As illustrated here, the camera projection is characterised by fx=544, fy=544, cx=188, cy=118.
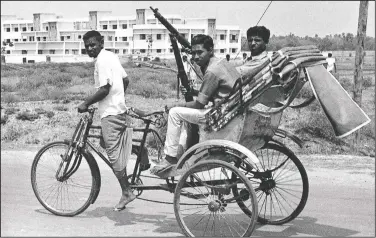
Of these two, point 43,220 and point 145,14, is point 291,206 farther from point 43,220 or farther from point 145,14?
point 145,14

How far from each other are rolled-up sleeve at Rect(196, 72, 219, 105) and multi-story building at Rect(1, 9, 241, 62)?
6221cm

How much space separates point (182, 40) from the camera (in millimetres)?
6387

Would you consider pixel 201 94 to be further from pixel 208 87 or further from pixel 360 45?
pixel 360 45

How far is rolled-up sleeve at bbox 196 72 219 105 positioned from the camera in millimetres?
4777

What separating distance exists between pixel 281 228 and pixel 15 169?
4.19m

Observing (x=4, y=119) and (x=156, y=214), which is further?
(x=4, y=119)

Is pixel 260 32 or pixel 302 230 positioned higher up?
pixel 260 32

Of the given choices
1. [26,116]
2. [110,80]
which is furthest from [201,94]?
[26,116]

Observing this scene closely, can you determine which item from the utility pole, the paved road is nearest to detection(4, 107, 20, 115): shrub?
the paved road

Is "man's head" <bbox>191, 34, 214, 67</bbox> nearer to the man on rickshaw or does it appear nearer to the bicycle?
the man on rickshaw

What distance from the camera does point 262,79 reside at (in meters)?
4.62

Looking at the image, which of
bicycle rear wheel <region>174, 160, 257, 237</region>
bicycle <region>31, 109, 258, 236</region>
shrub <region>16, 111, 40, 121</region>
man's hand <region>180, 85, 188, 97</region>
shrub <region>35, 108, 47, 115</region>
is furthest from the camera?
shrub <region>35, 108, 47, 115</region>

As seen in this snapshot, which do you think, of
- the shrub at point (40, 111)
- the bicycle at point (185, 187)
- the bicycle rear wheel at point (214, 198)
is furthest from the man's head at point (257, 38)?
the shrub at point (40, 111)

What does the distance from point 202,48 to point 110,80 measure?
3.27ft
